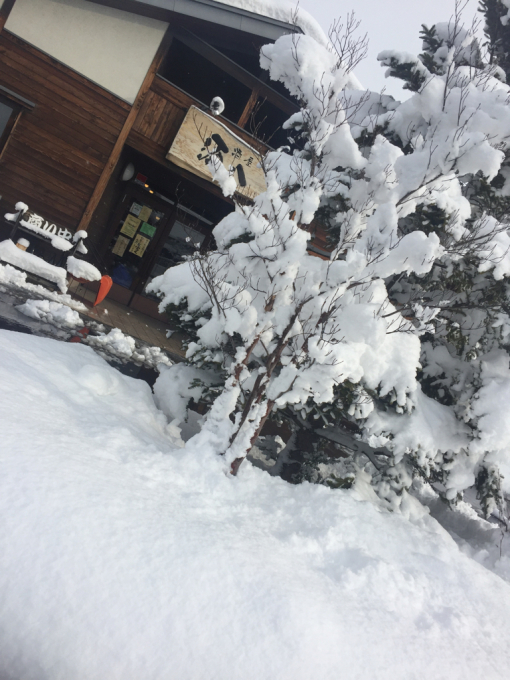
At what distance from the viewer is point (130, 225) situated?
458 inches

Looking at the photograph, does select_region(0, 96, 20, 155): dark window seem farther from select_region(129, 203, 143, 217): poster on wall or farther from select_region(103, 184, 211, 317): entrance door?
select_region(129, 203, 143, 217): poster on wall

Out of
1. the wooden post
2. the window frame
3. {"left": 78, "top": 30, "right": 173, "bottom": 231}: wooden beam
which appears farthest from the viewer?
the wooden post

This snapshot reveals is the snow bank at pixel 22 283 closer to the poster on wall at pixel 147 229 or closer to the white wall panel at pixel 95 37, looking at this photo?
the poster on wall at pixel 147 229

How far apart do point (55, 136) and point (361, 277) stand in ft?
28.0

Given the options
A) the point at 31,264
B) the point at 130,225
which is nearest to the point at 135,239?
the point at 130,225

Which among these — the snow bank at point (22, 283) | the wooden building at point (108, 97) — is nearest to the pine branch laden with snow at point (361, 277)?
the snow bank at point (22, 283)

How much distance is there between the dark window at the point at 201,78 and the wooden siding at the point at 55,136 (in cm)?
248

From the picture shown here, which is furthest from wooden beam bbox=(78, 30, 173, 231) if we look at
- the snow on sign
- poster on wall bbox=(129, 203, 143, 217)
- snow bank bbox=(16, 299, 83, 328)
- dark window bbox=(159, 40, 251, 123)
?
snow bank bbox=(16, 299, 83, 328)

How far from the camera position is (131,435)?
11.2 feet

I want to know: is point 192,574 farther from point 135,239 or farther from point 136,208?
point 136,208

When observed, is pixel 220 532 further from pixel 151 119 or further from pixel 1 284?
pixel 151 119

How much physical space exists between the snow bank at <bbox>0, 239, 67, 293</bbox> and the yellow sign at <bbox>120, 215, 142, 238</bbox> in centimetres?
317

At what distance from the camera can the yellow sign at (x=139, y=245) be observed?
38.7ft

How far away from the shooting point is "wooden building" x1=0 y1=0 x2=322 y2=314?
346 inches
